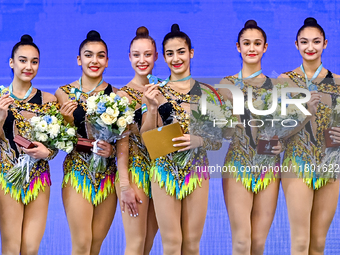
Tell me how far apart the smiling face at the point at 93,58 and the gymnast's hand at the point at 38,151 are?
691 millimetres

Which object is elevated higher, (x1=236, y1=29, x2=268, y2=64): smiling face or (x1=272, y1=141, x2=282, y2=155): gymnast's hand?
(x1=236, y1=29, x2=268, y2=64): smiling face

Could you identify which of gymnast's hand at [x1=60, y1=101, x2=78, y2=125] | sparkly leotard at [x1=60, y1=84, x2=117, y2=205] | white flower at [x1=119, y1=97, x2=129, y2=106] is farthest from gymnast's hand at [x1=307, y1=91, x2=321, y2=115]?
gymnast's hand at [x1=60, y1=101, x2=78, y2=125]

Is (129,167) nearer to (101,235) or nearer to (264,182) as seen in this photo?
(101,235)

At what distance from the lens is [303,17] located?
16.6 ft

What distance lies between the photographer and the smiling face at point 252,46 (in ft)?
14.7

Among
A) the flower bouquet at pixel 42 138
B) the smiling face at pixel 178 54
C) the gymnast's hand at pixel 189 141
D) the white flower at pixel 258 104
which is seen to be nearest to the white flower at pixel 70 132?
the flower bouquet at pixel 42 138

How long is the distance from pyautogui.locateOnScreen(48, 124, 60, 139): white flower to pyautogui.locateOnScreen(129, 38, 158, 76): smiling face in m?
0.78

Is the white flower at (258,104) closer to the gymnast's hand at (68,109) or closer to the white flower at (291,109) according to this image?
the white flower at (291,109)

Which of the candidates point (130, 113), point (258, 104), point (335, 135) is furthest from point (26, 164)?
point (335, 135)

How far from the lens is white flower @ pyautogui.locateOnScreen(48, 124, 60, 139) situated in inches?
171

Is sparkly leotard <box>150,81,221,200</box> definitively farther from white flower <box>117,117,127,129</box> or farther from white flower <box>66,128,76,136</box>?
white flower <box>66,128,76,136</box>

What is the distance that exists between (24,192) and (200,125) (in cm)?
145

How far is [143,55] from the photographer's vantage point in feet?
14.9

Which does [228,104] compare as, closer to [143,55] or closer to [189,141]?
[189,141]
